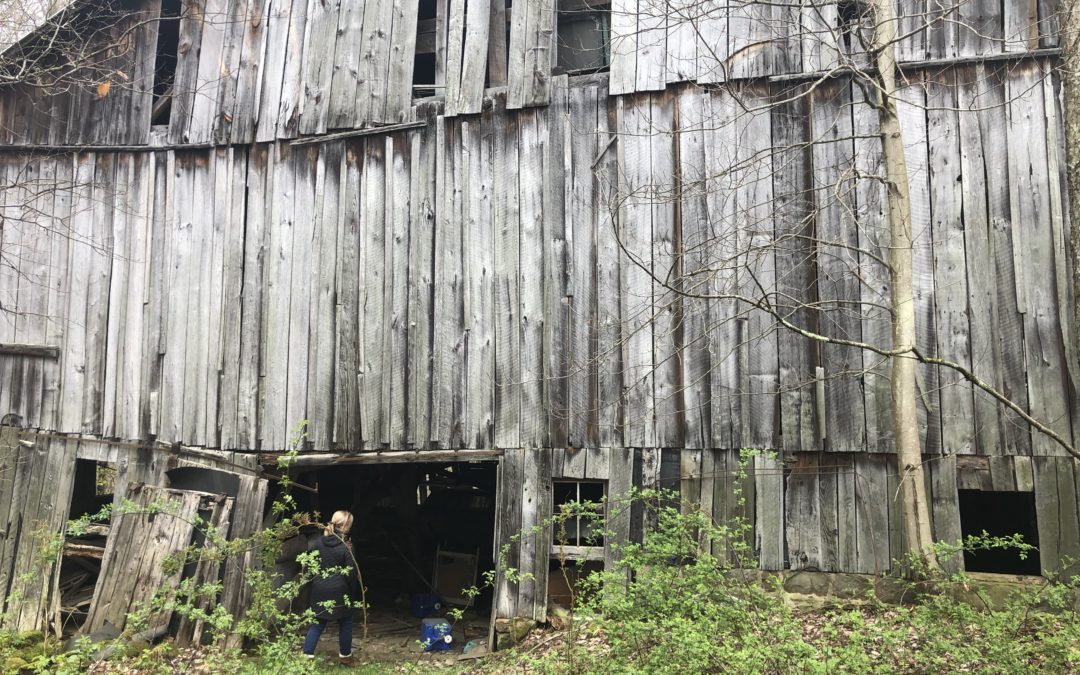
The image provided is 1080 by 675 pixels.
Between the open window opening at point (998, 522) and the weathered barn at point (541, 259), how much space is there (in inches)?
1.9

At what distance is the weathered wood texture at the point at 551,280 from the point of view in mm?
6922

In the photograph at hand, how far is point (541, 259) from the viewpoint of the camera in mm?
8039

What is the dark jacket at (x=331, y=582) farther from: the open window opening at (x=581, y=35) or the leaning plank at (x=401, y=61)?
the open window opening at (x=581, y=35)

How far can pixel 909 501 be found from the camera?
6.24 metres

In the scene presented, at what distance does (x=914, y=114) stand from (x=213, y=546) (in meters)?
7.90

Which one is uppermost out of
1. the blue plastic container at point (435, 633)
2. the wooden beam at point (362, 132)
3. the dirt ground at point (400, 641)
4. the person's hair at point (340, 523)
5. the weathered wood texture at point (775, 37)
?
the weathered wood texture at point (775, 37)

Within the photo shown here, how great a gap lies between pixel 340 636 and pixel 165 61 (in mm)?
7739

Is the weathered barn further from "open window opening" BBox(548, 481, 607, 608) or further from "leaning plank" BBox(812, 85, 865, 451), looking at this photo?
"open window opening" BBox(548, 481, 607, 608)

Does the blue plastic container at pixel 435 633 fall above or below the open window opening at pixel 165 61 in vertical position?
below

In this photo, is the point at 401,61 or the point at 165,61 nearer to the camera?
the point at 401,61

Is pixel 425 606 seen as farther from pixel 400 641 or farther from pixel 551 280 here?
pixel 551 280

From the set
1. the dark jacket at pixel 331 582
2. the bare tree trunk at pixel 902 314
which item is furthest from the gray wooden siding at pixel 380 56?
the dark jacket at pixel 331 582

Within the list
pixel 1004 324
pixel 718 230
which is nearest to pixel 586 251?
pixel 718 230

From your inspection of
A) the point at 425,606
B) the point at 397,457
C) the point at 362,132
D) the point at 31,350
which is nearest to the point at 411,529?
the point at 425,606
